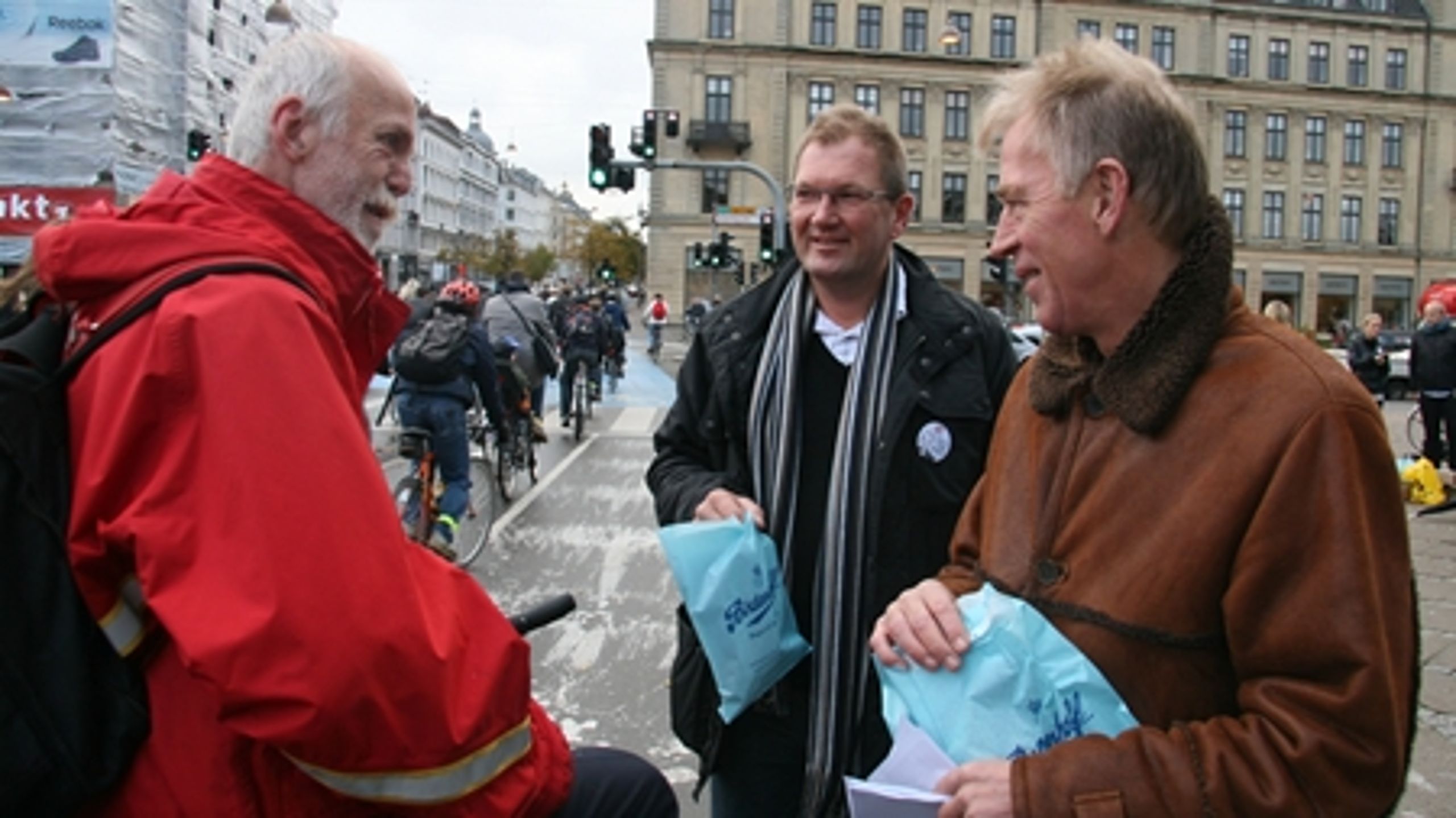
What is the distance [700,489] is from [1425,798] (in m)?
2.99

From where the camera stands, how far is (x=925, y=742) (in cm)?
150

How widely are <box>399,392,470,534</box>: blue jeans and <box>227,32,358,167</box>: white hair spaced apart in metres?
5.58

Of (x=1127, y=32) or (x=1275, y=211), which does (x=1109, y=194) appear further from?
(x=1275, y=211)

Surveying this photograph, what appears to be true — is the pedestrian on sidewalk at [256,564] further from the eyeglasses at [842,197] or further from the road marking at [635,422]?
the road marking at [635,422]

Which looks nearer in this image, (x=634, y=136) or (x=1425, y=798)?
(x=1425, y=798)

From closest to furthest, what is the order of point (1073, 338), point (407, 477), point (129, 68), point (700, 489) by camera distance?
point (1073, 338) < point (700, 489) < point (407, 477) < point (129, 68)

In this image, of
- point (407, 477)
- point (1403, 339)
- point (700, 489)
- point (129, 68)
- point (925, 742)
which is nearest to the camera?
point (925, 742)

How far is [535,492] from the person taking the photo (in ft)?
34.1

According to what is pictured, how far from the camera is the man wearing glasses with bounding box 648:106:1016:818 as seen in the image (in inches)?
95.0

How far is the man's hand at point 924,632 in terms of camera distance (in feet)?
5.07

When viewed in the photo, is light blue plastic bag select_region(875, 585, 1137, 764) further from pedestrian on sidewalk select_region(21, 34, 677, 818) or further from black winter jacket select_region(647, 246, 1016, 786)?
black winter jacket select_region(647, 246, 1016, 786)

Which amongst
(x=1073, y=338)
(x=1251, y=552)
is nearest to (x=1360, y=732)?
(x=1251, y=552)

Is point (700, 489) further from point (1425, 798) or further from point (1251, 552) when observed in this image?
point (1425, 798)

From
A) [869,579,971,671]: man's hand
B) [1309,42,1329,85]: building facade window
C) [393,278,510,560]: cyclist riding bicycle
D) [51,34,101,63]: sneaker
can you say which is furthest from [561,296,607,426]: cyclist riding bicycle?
[1309,42,1329,85]: building facade window
